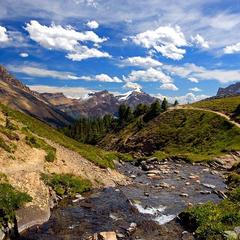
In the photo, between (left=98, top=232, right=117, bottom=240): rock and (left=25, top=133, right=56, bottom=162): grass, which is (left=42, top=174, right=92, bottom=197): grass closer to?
(left=25, top=133, right=56, bottom=162): grass

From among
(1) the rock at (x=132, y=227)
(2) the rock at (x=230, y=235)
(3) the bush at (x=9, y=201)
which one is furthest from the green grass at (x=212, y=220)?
(3) the bush at (x=9, y=201)

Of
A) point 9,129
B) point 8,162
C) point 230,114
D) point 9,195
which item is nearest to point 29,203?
point 9,195

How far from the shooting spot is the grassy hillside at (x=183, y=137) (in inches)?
4198

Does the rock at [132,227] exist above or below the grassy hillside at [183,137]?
below

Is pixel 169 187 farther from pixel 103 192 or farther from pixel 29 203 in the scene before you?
pixel 29 203

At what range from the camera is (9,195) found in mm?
33781

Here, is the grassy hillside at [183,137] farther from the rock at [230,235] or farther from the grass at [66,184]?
the rock at [230,235]

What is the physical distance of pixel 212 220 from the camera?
32.1 m

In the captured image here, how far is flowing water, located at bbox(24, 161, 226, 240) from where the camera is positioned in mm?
32403

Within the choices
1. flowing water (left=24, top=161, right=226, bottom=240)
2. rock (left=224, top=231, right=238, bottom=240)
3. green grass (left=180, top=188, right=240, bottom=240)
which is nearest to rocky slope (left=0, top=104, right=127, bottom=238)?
flowing water (left=24, top=161, right=226, bottom=240)

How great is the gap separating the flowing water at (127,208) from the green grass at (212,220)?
184 centimetres

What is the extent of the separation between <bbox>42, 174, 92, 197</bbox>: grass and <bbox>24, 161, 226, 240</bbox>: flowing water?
1.38 meters

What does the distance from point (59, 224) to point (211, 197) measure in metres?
21.6

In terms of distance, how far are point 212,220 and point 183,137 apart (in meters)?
96.7
